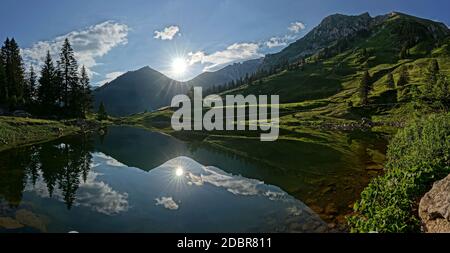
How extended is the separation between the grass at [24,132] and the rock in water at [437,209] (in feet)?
147

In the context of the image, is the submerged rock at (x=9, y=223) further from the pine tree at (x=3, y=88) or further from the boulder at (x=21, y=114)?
the pine tree at (x=3, y=88)

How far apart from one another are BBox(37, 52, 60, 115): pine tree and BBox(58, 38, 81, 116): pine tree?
2.04 meters

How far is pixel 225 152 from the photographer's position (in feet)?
150

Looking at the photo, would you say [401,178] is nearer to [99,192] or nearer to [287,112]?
[99,192]

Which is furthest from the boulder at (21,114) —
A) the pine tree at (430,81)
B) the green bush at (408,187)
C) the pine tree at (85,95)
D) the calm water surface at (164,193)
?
the pine tree at (430,81)

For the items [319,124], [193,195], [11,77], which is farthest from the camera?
[319,124]

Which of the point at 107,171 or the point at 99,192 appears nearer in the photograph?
the point at 99,192

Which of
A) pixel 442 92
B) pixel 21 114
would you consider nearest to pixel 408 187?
pixel 21 114

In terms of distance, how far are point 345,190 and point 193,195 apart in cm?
1133

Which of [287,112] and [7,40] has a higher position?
[7,40]

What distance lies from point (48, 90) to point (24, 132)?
3771 centimetres

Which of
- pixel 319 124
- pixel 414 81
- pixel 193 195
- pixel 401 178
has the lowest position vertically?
pixel 193 195
